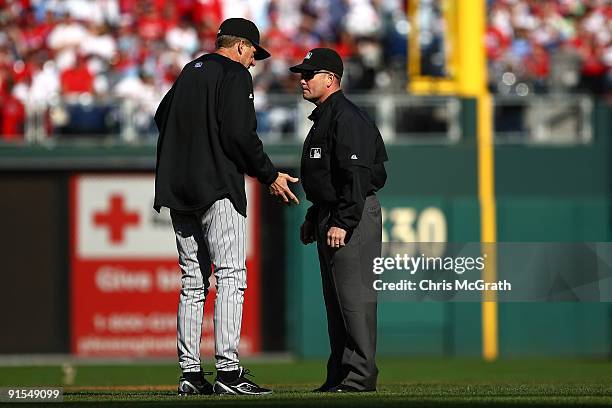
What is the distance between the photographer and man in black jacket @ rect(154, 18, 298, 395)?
7539mm

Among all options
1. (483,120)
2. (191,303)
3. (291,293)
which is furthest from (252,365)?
(191,303)

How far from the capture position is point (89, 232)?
1689 centimetres

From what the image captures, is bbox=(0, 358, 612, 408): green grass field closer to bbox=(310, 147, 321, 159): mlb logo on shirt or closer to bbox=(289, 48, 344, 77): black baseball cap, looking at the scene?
bbox=(310, 147, 321, 159): mlb logo on shirt

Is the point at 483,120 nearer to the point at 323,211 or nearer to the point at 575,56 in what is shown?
the point at 575,56

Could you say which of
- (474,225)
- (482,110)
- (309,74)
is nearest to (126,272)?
(474,225)

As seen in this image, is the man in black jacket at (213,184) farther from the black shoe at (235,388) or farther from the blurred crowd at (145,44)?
the blurred crowd at (145,44)

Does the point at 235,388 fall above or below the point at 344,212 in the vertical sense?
below

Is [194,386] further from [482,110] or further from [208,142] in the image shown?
[482,110]

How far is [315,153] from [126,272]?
30.4 feet

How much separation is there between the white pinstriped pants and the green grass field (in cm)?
33

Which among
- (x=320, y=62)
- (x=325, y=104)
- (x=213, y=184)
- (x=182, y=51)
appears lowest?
(x=213, y=184)

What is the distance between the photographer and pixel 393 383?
10430mm

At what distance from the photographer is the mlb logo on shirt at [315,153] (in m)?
7.88

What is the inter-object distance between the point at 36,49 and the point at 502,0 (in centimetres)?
660
